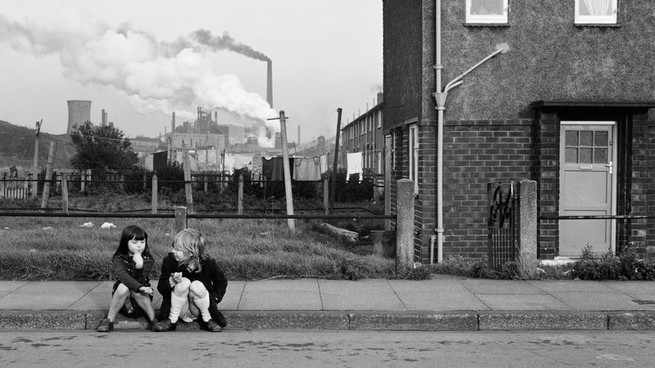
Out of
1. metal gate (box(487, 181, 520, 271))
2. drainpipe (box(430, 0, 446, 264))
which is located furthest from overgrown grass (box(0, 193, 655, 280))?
drainpipe (box(430, 0, 446, 264))

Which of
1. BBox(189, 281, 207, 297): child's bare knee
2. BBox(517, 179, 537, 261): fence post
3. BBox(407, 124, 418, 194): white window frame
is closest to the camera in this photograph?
BBox(189, 281, 207, 297): child's bare knee

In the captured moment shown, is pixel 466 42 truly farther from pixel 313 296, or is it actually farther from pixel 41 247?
pixel 41 247

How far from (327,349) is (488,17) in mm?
7376

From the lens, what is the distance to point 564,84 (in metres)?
12.7

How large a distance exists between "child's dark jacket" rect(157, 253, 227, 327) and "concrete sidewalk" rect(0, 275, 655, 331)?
25cm

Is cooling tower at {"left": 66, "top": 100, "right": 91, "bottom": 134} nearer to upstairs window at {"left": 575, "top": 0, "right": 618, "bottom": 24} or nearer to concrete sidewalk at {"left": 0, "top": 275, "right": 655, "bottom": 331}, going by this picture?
upstairs window at {"left": 575, "top": 0, "right": 618, "bottom": 24}

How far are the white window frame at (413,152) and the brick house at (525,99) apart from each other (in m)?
0.99

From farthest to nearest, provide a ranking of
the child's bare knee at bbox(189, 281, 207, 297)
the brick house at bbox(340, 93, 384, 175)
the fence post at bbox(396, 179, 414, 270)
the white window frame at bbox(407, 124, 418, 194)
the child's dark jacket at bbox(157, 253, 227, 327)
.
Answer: the brick house at bbox(340, 93, 384, 175), the white window frame at bbox(407, 124, 418, 194), the fence post at bbox(396, 179, 414, 270), the child's dark jacket at bbox(157, 253, 227, 327), the child's bare knee at bbox(189, 281, 207, 297)

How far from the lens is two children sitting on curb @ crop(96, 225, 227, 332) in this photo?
789 centimetres

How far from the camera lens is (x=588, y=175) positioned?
1291 centimetres

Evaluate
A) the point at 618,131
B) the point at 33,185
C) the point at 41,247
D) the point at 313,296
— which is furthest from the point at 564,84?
the point at 33,185

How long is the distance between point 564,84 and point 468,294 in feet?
16.0

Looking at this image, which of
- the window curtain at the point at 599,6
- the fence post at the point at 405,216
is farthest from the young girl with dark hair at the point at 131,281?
the window curtain at the point at 599,6

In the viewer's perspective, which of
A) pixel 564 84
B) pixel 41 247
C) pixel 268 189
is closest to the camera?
pixel 41 247
